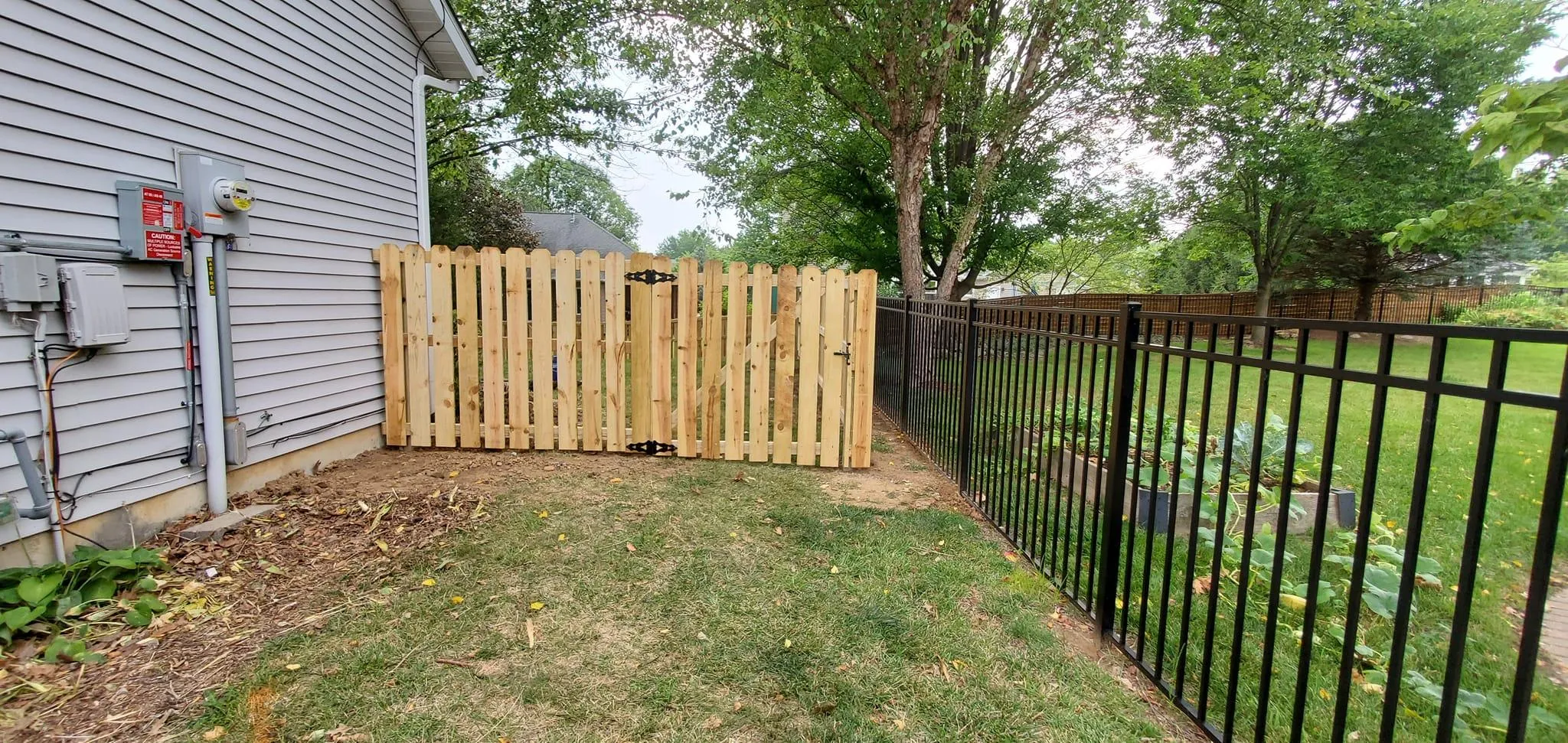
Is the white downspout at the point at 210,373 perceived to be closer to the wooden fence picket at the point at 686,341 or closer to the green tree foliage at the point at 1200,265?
the wooden fence picket at the point at 686,341

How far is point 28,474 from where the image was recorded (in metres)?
2.49

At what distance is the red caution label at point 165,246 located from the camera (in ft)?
9.92

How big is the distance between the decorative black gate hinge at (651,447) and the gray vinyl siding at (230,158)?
6.58 ft

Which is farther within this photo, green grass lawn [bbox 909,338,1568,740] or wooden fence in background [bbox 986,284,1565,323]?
wooden fence in background [bbox 986,284,1565,323]

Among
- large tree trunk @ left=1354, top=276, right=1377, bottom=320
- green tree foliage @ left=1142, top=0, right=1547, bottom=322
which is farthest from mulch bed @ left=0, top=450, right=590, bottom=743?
large tree trunk @ left=1354, top=276, right=1377, bottom=320

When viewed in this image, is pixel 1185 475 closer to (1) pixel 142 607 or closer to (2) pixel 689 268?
(2) pixel 689 268

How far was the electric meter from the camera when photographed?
10.9 feet

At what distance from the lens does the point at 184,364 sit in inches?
129

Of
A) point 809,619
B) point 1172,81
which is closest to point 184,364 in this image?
point 809,619

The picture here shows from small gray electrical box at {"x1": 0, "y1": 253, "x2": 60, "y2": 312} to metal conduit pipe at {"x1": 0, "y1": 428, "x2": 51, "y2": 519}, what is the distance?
1.64ft

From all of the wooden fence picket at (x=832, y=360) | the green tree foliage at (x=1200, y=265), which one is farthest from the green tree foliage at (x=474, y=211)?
the green tree foliage at (x=1200, y=265)

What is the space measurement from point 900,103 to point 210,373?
7.38 m

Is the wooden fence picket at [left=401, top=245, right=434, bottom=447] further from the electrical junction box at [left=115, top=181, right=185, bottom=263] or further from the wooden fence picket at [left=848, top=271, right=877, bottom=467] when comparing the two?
the wooden fence picket at [left=848, top=271, right=877, bottom=467]

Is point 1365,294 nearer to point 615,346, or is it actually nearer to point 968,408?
point 968,408
